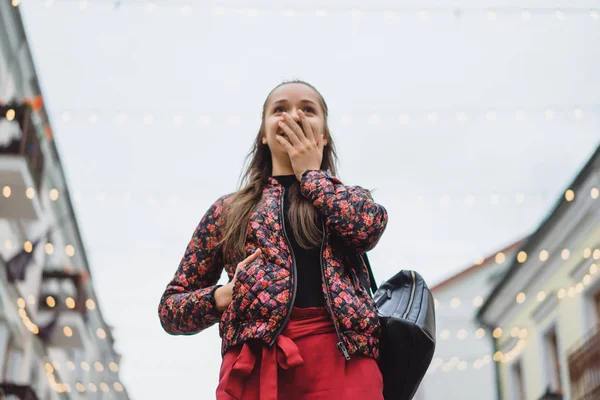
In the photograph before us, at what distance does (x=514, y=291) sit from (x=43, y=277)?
854 cm

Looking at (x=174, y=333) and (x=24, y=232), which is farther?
(x=24, y=232)

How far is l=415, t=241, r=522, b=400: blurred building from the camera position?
71.3 feet

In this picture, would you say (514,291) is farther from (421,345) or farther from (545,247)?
(421,345)

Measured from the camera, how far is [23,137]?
13398 mm

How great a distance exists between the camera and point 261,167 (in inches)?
108

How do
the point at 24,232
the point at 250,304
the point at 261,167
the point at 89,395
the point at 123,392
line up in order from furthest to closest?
the point at 123,392, the point at 89,395, the point at 24,232, the point at 261,167, the point at 250,304

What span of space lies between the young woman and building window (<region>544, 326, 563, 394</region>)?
15.8 metres

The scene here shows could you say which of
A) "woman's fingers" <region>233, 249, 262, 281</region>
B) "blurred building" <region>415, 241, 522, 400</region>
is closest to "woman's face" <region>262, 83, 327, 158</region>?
"woman's fingers" <region>233, 249, 262, 281</region>

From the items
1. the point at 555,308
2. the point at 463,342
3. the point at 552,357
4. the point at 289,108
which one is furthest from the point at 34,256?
the point at 289,108

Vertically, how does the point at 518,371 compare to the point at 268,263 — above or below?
below

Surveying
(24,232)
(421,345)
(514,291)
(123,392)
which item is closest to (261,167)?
(421,345)

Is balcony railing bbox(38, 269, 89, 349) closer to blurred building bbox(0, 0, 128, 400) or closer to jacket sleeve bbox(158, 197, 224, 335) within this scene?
blurred building bbox(0, 0, 128, 400)

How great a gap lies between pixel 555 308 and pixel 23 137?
9261mm

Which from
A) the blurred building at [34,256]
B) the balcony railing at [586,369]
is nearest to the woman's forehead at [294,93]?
the blurred building at [34,256]
